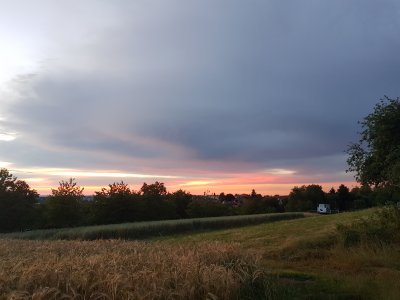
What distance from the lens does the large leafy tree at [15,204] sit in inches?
2830

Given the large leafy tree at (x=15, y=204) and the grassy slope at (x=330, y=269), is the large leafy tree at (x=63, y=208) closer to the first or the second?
the large leafy tree at (x=15, y=204)

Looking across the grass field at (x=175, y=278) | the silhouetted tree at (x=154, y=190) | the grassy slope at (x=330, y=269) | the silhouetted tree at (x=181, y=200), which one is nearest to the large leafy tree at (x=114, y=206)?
the silhouetted tree at (x=154, y=190)

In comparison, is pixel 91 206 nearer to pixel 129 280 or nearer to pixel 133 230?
pixel 133 230

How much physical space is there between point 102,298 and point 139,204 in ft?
280

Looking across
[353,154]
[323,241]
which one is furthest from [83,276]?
[353,154]

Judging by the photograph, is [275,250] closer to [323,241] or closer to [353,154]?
[323,241]

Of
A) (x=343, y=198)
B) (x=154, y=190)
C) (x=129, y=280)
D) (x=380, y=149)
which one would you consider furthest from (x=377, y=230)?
(x=343, y=198)

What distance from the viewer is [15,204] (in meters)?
72.5

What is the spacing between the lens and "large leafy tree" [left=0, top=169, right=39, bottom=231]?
71875 millimetres

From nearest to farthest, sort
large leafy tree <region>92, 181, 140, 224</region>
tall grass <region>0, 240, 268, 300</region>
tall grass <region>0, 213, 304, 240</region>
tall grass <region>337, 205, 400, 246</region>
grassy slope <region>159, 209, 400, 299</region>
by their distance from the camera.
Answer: tall grass <region>0, 240, 268, 300</region>, grassy slope <region>159, 209, 400, 299</region>, tall grass <region>337, 205, 400, 246</region>, tall grass <region>0, 213, 304, 240</region>, large leafy tree <region>92, 181, 140, 224</region>

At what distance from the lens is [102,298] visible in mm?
6672

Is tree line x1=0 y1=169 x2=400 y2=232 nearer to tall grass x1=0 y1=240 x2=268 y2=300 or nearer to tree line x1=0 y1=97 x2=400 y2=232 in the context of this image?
tree line x1=0 y1=97 x2=400 y2=232

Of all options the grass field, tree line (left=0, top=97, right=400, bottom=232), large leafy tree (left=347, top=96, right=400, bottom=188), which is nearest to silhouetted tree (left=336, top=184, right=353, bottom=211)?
tree line (left=0, top=97, right=400, bottom=232)

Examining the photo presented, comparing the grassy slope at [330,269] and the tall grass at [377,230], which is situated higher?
the tall grass at [377,230]
